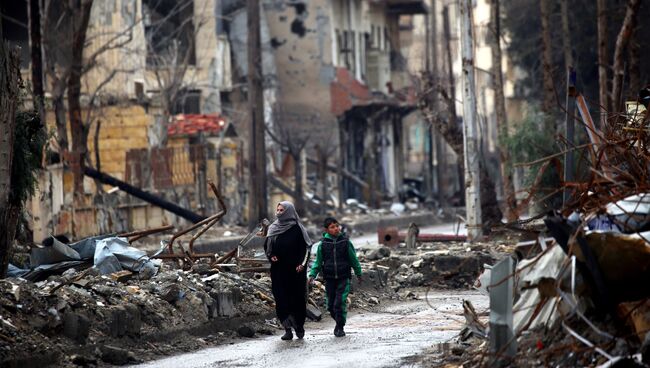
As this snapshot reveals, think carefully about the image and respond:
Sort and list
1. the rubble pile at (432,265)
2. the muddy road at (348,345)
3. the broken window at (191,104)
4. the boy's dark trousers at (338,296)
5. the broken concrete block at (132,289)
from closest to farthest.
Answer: the muddy road at (348,345)
the boy's dark trousers at (338,296)
the broken concrete block at (132,289)
the rubble pile at (432,265)
the broken window at (191,104)

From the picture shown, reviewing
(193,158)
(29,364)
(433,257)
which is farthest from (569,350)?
(193,158)

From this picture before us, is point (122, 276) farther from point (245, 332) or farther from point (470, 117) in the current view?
point (470, 117)

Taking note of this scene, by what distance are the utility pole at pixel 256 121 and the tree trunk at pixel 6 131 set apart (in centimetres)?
1975

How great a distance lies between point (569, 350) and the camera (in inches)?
435

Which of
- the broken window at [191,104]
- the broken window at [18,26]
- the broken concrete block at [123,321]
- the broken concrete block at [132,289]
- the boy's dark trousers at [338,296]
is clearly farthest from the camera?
the broken window at [191,104]

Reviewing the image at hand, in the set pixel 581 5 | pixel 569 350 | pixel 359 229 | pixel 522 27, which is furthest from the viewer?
pixel 522 27

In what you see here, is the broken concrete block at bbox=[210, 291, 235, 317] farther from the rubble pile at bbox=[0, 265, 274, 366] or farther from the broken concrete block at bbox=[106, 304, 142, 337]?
the broken concrete block at bbox=[106, 304, 142, 337]

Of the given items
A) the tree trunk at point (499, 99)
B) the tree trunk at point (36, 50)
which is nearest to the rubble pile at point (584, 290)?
the tree trunk at point (36, 50)

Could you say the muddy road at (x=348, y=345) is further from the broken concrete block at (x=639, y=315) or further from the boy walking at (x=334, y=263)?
the broken concrete block at (x=639, y=315)

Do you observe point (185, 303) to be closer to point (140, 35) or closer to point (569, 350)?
point (569, 350)

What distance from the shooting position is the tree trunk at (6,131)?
16750 mm

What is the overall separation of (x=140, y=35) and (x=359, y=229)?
1320 centimetres

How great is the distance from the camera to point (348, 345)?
1558 cm

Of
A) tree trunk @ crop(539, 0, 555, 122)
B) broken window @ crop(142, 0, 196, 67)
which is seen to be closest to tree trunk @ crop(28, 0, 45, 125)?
tree trunk @ crop(539, 0, 555, 122)
